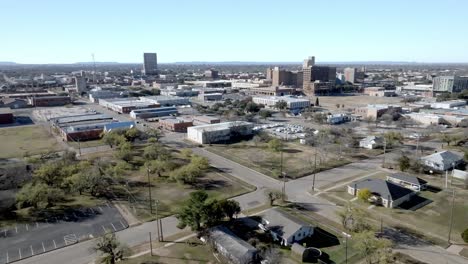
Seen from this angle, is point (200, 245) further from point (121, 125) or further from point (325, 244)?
point (121, 125)

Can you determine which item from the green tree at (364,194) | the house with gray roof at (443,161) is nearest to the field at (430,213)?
the green tree at (364,194)

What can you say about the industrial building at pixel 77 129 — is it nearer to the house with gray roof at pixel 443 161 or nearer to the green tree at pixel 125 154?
the green tree at pixel 125 154

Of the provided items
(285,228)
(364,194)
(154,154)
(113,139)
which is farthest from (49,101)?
(364,194)

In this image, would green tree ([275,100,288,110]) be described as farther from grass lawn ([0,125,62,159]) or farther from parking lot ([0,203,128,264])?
parking lot ([0,203,128,264])

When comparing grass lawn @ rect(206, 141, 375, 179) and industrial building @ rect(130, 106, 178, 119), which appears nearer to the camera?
grass lawn @ rect(206, 141, 375, 179)

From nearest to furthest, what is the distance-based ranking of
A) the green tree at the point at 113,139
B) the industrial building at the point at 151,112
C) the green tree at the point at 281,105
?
the green tree at the point at 113,139
the industrial building at the point at 151,112
the green tree at the point at 281,105

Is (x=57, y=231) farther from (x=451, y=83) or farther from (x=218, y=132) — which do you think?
(x=451, y=83)

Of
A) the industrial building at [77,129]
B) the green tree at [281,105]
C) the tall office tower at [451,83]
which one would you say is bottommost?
the industrial building at [77,129]

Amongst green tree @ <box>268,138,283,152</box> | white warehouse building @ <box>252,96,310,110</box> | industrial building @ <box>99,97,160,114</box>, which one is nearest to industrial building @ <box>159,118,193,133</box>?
green tree @ <box>268,138,283,152</box>
